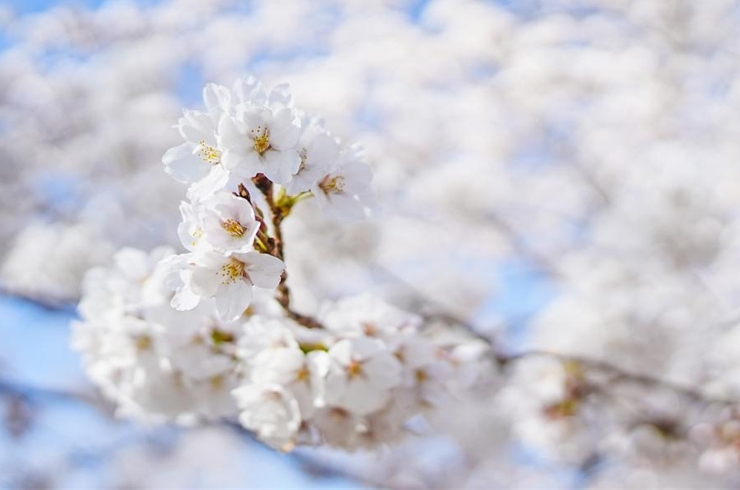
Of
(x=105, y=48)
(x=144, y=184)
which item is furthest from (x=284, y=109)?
(x=105, y=48)

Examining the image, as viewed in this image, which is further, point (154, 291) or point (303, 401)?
point (154, 291)

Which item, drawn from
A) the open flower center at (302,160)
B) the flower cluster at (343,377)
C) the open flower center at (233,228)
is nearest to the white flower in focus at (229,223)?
the open flower center at (233,228)

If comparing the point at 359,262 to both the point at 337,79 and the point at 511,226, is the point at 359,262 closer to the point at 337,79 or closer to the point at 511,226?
the point at 511,226

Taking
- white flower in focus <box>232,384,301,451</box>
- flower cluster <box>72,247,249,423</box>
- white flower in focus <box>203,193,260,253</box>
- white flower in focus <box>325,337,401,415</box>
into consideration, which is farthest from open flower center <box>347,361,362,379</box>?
white flower in focus <box>203,193,260,253</box>

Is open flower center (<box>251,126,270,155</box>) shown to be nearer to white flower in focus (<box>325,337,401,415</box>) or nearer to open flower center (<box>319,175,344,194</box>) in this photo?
open flower center (<box>319,175,344,194</box>)

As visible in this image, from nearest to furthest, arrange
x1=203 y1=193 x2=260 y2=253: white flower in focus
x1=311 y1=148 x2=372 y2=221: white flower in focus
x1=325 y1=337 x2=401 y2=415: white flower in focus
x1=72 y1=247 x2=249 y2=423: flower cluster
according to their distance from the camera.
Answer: x1=203 y1=193 x2=260 y2=253: white flower in focus → x1=311 y1=148 x2=372 y2=221: white flower in focus → x1=325 y1=337 x2=401 y2=415: white flower in focus → x1=72 y1=247 x2=249 y2=423: flower cluster

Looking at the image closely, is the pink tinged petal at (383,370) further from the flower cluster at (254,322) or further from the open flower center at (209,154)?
the open flower center at (209,154)

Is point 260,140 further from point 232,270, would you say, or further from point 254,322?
point 254,322
